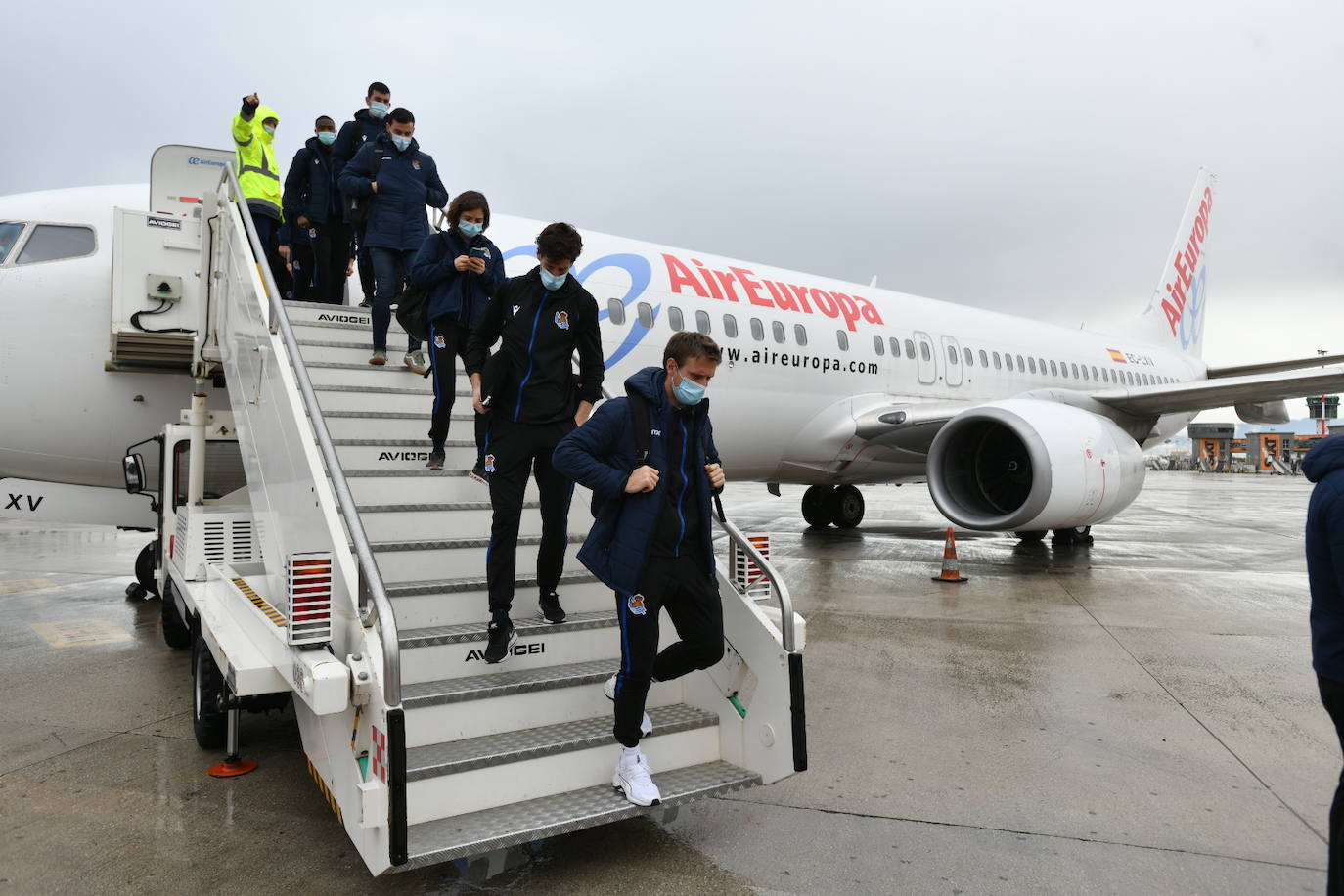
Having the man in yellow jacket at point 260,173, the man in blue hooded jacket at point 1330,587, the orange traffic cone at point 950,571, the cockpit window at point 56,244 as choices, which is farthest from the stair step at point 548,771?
the orange traffic cone at point 950,571

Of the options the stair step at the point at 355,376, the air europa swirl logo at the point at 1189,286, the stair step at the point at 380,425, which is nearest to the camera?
the stair step at the point at 380,425

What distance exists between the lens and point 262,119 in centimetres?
688

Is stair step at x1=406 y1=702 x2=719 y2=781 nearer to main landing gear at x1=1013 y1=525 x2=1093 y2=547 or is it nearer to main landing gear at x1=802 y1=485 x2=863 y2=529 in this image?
main landing gear at x1=1013 y1=525 x2=1093 y2=547

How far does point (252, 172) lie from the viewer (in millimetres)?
6754

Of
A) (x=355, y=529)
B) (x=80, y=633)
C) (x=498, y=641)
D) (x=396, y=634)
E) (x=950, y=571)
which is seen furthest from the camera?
(x=950, y=571)

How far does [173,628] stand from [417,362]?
94.7 inches

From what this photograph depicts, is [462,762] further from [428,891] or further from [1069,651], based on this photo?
[1069,651]

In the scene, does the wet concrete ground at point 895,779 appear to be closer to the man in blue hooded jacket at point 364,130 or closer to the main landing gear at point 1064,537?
the man in blue hooded jacket at point 364,130

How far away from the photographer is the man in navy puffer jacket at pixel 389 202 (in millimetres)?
5312

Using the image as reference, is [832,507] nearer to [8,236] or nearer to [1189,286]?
[8,236]

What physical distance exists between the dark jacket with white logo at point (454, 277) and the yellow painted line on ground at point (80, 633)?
12.4 feet

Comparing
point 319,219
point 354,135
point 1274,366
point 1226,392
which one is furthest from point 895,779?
point 1274,366

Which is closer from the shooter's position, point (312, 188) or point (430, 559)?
point (430, 559)

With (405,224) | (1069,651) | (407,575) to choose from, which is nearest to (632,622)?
(407,575)
